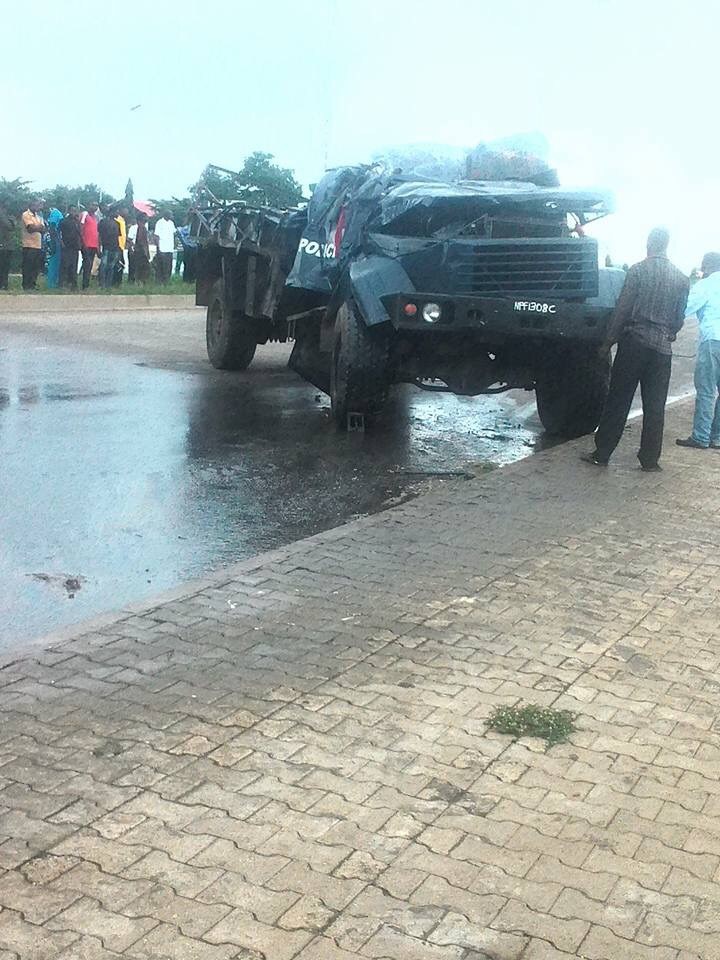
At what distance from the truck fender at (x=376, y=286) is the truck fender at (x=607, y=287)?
1.52 meters

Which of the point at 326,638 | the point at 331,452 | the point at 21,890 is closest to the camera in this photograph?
the point at 21,890

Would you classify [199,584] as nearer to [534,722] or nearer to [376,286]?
[534,722]

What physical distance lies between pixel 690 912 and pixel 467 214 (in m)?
7.65

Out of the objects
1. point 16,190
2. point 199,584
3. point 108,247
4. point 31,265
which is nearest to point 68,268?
point 108,247

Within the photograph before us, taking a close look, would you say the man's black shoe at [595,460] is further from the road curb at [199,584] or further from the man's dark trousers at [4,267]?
the man's dark trousers at [4,267]

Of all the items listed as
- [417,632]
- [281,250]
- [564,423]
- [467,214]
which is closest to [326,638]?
[417,632]

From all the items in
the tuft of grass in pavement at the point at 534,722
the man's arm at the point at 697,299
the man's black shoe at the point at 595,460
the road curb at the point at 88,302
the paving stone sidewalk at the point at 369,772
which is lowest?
the paving stone sidewalk at the point at 369,772

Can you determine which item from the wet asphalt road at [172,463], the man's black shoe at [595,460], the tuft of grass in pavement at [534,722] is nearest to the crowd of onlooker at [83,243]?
the wet asphalt road at [172,463]

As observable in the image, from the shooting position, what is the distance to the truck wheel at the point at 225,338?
47.0 ft

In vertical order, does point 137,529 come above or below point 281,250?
below

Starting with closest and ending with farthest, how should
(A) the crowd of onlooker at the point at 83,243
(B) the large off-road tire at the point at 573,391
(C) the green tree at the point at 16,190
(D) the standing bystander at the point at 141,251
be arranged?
1. (B) the large off-road tire at the point at 573,391
2. (A) the crowd of onlooker at the point at 83,243
3. (D) the standing bystander at the point at 141,251
4. (C) the green tree at the point at 16,190

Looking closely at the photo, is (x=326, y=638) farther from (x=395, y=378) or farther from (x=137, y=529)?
(x=395, y=378)

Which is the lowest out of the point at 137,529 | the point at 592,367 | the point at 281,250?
the point at 137,529

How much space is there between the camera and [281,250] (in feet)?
41.5
